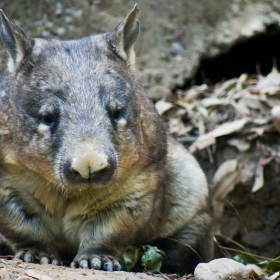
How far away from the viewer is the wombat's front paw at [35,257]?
15.5 feet

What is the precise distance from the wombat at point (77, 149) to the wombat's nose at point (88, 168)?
0.01 m

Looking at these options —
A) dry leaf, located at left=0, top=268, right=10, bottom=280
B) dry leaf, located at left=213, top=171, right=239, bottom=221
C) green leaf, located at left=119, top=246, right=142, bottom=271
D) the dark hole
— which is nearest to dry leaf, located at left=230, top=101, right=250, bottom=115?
dry leaf, located at left=213, top=171, right=239, bottom=221

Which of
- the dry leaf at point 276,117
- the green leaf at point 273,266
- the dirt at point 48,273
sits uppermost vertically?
the dry leaf at point 276,117

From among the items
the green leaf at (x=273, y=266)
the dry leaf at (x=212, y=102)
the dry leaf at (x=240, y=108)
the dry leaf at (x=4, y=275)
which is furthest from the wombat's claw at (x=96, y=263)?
the dry leaf at (x=212, y=102)

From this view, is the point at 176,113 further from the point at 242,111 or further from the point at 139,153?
the point at 139,153

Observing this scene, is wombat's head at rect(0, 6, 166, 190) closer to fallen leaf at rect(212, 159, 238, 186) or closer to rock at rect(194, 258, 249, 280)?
rock at rect(194, 258, 249, 280)

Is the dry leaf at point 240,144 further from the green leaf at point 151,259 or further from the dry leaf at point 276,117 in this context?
the green leaf at point 151,259

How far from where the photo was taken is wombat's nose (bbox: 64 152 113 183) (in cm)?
398

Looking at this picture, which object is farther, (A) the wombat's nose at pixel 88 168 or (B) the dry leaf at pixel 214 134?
(B) the dry leaf at pixel 214 134

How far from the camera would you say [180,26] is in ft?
26.6

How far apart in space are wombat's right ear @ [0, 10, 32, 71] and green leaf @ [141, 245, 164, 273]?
1809 millimetres

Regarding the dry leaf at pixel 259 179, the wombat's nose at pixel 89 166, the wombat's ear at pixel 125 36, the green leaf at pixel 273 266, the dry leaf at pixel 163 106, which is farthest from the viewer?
the dry leaf at pixel 163 106

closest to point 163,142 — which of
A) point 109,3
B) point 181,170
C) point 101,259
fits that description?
point 181,170

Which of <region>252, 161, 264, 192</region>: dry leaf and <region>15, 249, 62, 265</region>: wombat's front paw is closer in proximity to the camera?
<region>15, 249, 62, 265</region>: wombat's front paw
